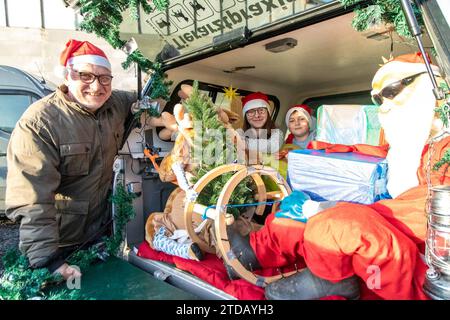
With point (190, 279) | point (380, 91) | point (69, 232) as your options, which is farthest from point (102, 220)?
point (380, 91)

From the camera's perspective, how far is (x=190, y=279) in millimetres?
2213

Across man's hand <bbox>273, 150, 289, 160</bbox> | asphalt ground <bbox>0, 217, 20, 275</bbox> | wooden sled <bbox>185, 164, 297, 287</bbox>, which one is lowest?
asphalt ground <bbox>0, 217, 20, 275</bbox>

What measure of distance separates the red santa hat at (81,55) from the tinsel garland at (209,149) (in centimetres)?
79

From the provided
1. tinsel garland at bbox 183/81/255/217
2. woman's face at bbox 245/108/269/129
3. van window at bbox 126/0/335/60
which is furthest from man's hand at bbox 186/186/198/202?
woman's face at bbox 245/108/269/129

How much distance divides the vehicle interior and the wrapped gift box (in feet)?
1.64

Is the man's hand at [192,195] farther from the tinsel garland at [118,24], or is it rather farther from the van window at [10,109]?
the van window at [10,109]

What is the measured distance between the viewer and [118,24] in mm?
2518

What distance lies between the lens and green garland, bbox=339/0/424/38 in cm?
157

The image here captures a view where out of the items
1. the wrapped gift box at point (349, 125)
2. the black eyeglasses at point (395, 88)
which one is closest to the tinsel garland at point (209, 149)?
the wrapped gift box at point (349, 125)

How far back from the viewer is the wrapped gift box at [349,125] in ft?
9.19

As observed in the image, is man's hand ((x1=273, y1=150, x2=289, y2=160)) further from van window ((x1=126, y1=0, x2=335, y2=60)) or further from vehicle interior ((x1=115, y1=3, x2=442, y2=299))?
van window ((x1=126, y1=0, x2=335, y2=60))

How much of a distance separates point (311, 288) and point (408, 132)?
3.28ft

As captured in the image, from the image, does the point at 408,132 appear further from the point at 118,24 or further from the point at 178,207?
the point at 118,24
